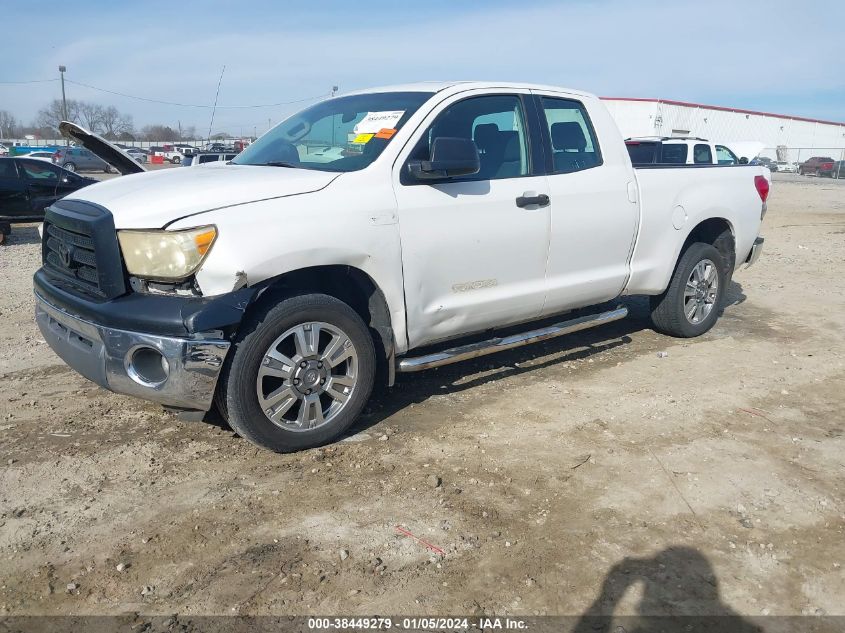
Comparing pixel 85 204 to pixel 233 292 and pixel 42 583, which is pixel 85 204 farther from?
pixel 42 583

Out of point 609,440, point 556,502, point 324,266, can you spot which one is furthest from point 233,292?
point 609,440

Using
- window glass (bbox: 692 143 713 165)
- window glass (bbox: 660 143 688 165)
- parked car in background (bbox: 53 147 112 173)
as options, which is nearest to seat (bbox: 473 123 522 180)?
window glass (bbox: 660 143 688 165)

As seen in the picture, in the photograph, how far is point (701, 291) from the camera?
20.2ft

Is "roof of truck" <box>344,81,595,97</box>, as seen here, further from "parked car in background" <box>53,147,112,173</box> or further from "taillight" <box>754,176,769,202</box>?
"parked car in background" <box>53,147,112,173</box>

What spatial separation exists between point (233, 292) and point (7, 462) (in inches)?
62.1

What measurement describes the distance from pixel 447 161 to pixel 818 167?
5164 centimetres

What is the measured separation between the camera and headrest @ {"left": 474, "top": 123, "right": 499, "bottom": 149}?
14.7ft

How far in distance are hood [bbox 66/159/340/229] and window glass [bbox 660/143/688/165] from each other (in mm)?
13673

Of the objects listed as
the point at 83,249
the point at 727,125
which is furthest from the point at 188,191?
the point at 727,125

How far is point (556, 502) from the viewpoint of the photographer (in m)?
3.36

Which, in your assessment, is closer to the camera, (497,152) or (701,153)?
(497,152)

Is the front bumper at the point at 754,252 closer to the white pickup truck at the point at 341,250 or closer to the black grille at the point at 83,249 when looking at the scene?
the white pickup truck at the point at 341,250

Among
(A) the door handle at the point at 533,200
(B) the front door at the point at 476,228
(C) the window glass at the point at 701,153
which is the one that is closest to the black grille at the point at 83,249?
(B) the front door at the point at 476,228

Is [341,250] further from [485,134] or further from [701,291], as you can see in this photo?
[701,291]
